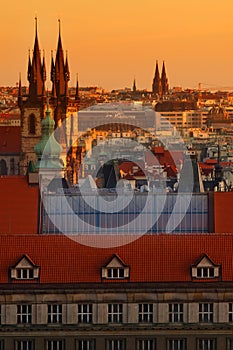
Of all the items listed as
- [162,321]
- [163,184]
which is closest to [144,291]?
[162,321]

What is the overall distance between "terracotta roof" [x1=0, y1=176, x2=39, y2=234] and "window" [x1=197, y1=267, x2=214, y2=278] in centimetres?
897

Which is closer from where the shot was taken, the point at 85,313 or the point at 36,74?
A: the point at 85,313

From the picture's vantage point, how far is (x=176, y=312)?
53.4m

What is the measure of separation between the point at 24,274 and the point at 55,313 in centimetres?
162

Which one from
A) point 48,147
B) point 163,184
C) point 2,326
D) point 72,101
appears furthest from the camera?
point 72,101

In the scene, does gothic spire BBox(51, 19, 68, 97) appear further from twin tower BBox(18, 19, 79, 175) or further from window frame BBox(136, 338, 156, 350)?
window frame BBox(136, 338, 156, 350)

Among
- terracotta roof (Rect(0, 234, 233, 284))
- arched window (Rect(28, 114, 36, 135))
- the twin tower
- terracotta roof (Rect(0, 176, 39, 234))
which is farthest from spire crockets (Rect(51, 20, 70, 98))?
terracotta roof (Rect(0, 234, 233, 284))

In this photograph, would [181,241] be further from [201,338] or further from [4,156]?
[4,156]

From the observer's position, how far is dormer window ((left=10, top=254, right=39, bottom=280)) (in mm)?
53438

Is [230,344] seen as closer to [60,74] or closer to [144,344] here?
[144,344]

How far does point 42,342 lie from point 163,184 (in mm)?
48271

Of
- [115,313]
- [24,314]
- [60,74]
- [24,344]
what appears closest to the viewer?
[24,344]

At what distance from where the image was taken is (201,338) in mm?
53219

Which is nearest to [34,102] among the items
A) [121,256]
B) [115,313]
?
[121,256]
